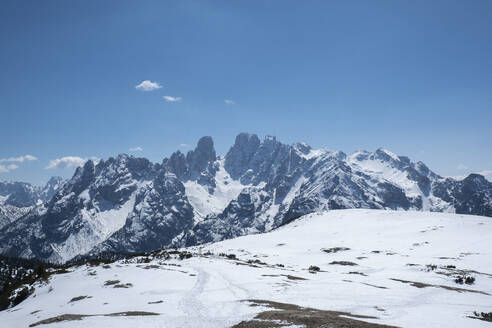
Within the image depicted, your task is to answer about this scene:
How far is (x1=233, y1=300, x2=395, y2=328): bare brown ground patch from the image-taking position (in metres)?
16.5

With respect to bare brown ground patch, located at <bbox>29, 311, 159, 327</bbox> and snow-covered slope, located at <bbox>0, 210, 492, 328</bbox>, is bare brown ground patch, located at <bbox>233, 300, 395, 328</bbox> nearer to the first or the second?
snow-covered slope, located at <bbox>0, 210, 492, 328</bbox>

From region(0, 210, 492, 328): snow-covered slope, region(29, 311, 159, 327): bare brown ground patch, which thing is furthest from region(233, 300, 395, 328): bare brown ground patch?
region(29, 311, 159, 327): bare brown ground patch

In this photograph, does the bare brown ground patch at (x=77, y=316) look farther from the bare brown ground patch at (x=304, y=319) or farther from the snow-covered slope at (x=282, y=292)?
the bare brown ground patch at (x=304, y=319)

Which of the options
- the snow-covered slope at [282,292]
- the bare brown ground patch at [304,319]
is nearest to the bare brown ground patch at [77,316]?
the snow-covered slope at [282,292]

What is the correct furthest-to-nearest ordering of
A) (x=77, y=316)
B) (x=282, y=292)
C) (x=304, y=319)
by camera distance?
(x=282, y=292) → (x=77, y=316) → (x=304, y=319)

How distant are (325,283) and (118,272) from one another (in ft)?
82.1

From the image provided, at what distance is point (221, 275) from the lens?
114ft

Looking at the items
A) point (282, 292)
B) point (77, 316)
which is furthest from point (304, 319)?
point (77, 316)

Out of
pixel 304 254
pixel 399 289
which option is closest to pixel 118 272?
pixel 399 289

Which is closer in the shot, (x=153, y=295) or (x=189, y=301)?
(x=189, y=301)

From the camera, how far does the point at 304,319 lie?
17344mm

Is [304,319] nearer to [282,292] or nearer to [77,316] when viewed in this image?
[282,292]

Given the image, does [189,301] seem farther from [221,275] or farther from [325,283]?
[325,283]

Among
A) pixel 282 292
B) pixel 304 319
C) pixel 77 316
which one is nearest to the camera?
pixel 304 319
